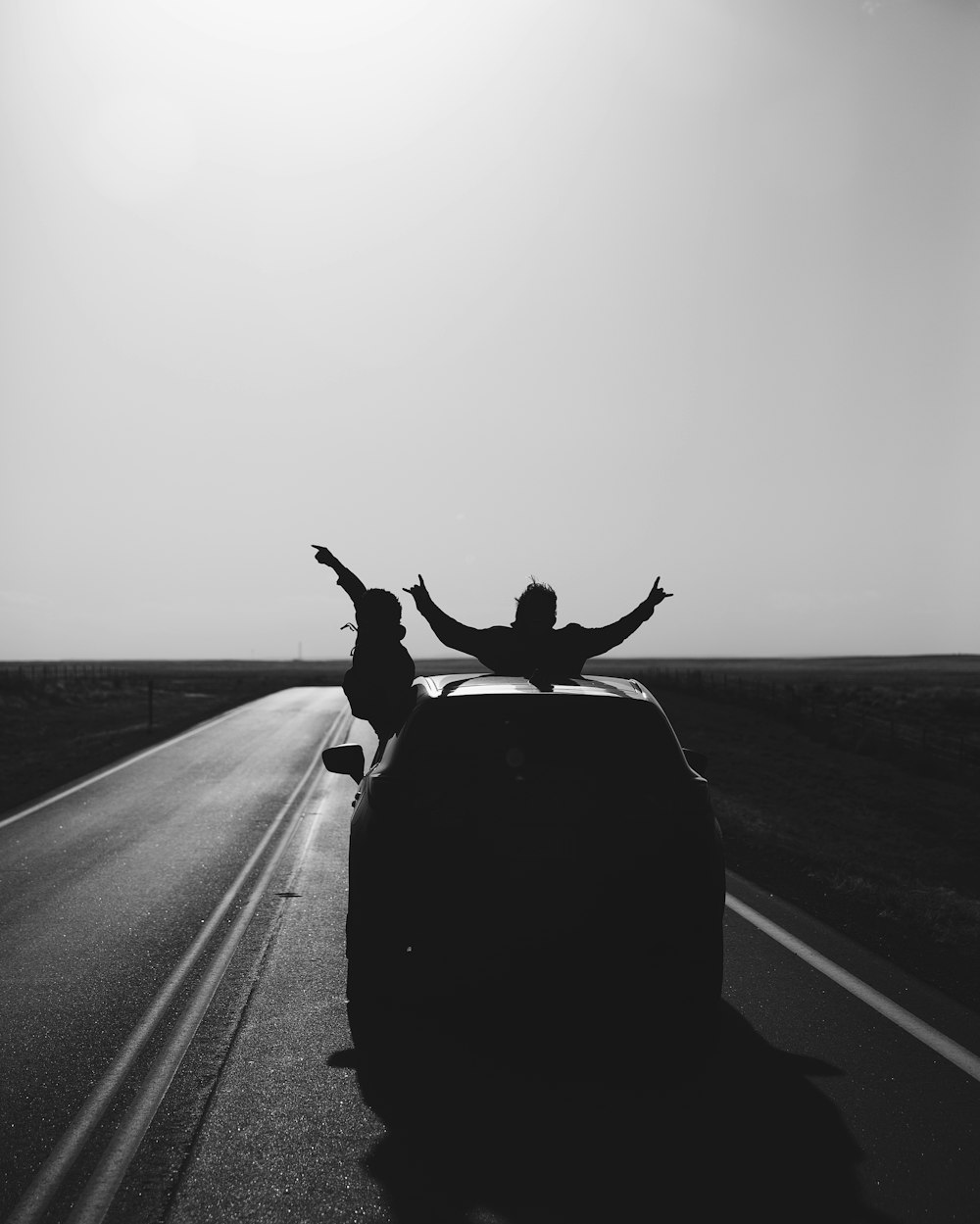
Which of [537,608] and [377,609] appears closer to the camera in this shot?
[537,608]

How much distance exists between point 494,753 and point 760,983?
2.57 m

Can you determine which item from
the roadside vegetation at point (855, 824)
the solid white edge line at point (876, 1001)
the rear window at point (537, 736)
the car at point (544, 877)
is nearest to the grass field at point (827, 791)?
the roadside vegetation at point (855, 824)

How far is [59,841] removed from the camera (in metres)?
11.2

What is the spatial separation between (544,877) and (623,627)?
9.15 feet

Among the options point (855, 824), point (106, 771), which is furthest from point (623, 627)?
point (855, 824)

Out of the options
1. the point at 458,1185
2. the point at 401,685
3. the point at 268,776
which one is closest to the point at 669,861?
the point at 458,1185

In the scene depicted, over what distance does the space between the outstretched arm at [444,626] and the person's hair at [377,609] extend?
20.7 inches

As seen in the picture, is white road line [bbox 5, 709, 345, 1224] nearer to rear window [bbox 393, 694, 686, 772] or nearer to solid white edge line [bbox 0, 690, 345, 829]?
rear window [bbox 393, 694, 686, 772]

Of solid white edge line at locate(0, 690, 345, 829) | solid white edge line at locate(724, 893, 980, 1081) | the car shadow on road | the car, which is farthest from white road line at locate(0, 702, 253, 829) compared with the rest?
the car shadow on road

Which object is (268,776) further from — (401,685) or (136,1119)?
(136,1119)

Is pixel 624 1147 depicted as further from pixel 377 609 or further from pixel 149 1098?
pixel 377 609

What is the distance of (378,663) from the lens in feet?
24.9

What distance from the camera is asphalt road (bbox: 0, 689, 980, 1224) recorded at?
357 centimetres

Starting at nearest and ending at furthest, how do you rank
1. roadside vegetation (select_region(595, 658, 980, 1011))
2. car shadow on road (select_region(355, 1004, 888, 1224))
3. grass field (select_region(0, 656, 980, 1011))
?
car shadow on road (select_region(355, 1004, 888, 1224)), roadside vegetation (select_region(595, 658, 980, 1011)), grass field (select_region(0, 656, 980, 1011))
